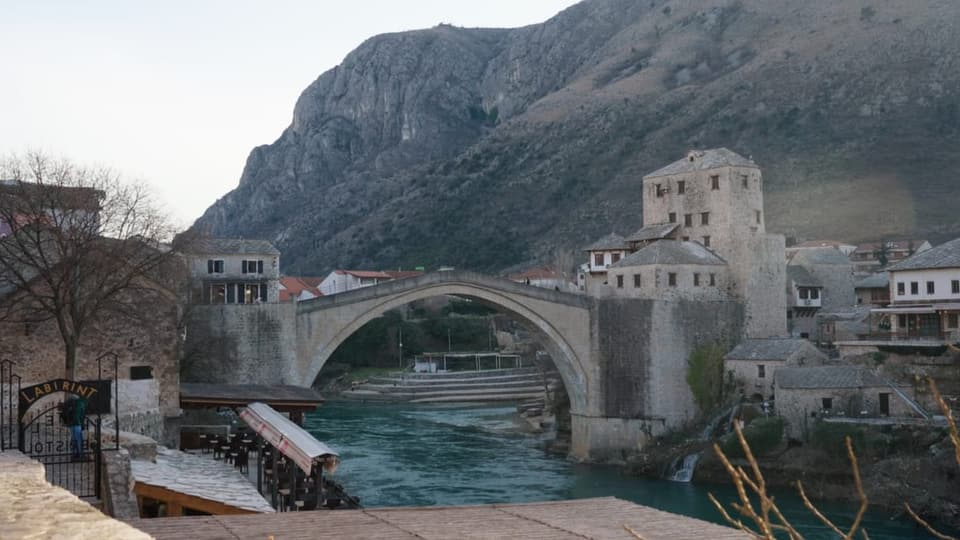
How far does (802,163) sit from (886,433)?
66.7 meters

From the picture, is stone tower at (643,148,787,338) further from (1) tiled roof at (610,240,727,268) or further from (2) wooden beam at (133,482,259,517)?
(2) wooden beam at (133,482,259,517)

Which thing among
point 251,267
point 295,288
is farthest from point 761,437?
point 295,288

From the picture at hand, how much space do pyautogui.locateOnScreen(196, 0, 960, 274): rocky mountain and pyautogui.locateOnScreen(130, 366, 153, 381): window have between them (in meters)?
49.6

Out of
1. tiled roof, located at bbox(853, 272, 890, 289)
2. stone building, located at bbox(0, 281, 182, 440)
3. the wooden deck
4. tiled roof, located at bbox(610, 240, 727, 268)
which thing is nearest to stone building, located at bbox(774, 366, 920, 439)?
tiled roof, located at bbox(610, 240, 727, 268)

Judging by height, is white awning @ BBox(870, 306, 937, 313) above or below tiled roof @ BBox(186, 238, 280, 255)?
below

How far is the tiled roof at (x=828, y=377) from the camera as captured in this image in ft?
118

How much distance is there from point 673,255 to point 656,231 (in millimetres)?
3520

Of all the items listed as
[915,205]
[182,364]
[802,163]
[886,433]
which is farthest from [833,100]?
[182,364]

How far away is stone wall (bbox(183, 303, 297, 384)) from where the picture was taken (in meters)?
34.8

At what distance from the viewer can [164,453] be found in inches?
Result: 906

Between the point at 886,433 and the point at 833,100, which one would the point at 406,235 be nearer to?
the point at 833,100

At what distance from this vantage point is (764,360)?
39.2m

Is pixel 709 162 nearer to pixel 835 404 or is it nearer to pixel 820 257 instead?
pixel 835 404

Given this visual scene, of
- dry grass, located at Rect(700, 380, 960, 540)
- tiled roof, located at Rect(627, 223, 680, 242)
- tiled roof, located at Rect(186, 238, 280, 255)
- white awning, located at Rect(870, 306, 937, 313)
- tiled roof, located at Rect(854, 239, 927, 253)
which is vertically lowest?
dry grass, located at Rect(700, 380, 960, 540)
